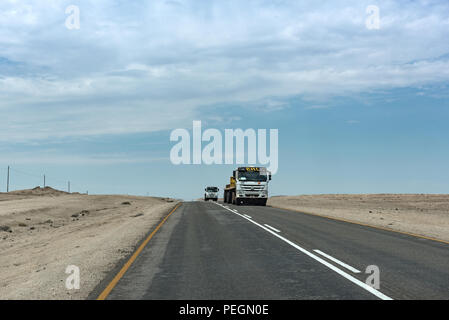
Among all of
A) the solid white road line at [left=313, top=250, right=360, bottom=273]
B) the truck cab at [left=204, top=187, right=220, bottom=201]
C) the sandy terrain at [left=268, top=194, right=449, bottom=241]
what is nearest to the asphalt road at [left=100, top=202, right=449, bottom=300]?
the solid white road line at [left=313, top=250, right=360, bottom=273]

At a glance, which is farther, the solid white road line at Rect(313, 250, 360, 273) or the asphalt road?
the solid white road line at Rect(313, 250, 360, 273)

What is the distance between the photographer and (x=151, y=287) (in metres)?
8.26

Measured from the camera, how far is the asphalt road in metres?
7.79

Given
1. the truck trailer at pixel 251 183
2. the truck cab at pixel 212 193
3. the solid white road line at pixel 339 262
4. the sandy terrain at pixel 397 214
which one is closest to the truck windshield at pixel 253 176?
the truck trailer at pixel 251 183

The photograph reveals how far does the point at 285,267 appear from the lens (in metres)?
10.2

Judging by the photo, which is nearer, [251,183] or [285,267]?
[285,267]

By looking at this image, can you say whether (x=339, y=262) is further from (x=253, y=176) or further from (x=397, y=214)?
(x=253, y=176)

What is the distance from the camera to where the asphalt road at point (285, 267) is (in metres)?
7.79

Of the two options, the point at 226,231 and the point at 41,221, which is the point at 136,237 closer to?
the point at 226,231

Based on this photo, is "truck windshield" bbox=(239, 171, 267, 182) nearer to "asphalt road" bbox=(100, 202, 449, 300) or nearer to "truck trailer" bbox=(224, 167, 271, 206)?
"truck trailer" bbox=(224, 167, 271, 206)

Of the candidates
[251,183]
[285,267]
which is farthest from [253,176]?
[285,267]

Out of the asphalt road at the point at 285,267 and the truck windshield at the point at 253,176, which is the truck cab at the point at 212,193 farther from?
the asphalt road at the point at 285,267
